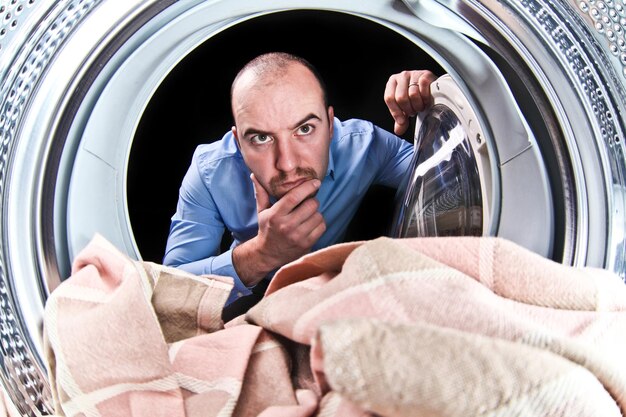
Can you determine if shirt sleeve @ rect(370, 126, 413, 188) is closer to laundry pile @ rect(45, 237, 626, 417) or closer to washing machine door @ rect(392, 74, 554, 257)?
washing machine door @ rect(392, 74, 554, 257)

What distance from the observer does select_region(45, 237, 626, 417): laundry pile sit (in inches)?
15.2

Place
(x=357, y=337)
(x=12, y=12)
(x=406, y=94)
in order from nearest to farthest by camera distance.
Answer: (x=357, y=337) < (x=12, y=12) < (x=406, y=94)

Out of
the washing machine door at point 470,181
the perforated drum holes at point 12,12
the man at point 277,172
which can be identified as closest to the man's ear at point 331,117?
the man at point 277,172

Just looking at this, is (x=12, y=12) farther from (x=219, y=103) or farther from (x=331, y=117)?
(x=331, y=117)

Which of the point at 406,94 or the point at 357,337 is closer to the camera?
the point at 357,337

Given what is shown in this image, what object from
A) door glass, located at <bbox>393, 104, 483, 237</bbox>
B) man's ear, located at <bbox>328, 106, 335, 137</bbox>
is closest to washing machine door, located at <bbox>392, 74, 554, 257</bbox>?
door glass, located at <bbox>393, 104, 483, 237</bbox>

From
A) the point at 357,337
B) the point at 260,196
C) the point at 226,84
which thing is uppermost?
the point at 226,84

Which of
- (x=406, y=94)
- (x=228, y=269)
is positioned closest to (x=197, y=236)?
(x=228, y=269)

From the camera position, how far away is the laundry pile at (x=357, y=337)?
39cm

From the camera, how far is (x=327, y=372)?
0.37m

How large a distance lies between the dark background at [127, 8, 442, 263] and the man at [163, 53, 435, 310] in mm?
10

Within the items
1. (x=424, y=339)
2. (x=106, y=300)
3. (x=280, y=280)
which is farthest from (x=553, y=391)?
(x=106, y=300)

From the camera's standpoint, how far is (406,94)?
0.67 meters

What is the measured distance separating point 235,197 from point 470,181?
0.83 ft
